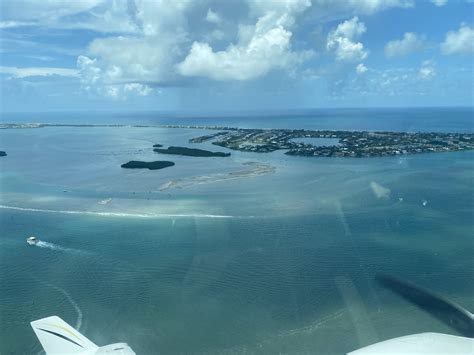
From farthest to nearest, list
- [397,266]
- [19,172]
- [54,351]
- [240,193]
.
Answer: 1. [19,172]
2. [240,193]
3. [397,266]
4. [54,351]

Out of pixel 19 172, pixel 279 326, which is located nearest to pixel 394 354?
pixel 279 326

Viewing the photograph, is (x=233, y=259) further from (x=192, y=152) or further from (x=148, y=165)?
(x=192, y=152)

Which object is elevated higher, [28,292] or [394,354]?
[394,354]

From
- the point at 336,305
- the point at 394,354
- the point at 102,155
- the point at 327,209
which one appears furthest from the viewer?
the point at 102,155

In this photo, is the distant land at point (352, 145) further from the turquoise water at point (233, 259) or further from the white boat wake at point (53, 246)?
the white boat wake at point (53, 246)

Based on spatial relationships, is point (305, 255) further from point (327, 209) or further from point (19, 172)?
point (19, 172)

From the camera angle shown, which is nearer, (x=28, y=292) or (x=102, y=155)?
(x=28, y=292)

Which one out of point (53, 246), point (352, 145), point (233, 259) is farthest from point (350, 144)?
point (53, 246)
